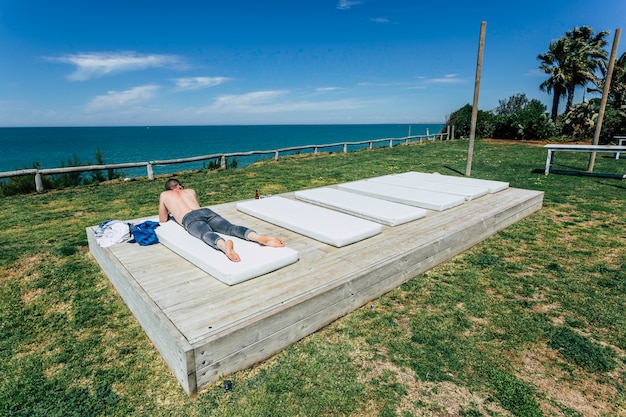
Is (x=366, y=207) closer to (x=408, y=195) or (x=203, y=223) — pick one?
(x=408, y=195)

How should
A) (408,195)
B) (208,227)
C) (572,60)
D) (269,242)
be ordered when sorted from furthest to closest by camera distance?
1. (572,60)
2. (408,195)
3. (208,227)
4. (269,242)

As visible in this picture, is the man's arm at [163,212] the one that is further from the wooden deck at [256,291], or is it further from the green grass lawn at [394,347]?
the green grass lawn at [394,347]

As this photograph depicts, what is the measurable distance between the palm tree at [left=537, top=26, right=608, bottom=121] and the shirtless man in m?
29.5

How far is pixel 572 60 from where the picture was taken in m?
23.9

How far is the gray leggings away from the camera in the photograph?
12.2ft

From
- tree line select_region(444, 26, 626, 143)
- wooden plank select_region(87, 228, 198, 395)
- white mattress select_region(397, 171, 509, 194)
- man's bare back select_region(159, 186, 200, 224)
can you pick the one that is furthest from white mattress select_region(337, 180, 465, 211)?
tree line select_region(444, 26, 626, 143)

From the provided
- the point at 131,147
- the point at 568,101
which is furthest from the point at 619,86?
the point at 131,147

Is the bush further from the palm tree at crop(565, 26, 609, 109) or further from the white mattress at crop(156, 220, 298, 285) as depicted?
the white mattress at crop(156, 220, 298, 285)

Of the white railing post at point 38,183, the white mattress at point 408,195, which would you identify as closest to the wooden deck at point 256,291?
the white mattress at point 408,195

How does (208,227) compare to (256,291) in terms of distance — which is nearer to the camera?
(256,291)

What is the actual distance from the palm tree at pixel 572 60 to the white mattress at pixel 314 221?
28.0m

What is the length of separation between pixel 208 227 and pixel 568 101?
3046cm

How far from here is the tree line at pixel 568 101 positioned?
21.4 m

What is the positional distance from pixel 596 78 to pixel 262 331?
103ft
